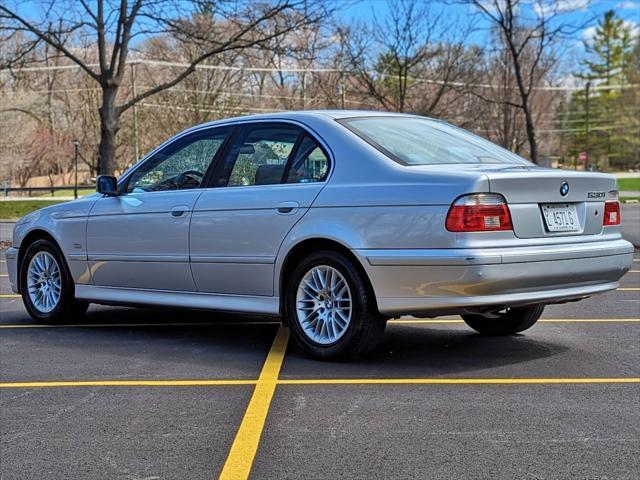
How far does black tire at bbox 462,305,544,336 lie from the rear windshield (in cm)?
111

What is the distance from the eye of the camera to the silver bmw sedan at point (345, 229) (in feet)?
18.4

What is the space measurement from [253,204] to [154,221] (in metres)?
1.04

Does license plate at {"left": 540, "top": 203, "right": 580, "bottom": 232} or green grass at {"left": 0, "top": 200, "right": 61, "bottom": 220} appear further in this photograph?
green grass at {"left": 0, "top": 200, "right": 61, "bottom": 220}

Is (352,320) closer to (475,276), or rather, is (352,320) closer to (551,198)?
(475,276)

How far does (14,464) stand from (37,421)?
71 centimetres

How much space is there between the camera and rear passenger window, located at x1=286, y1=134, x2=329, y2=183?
6266mm

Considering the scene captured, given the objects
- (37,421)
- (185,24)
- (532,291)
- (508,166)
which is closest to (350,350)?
(532,291)

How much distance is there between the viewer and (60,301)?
7.98m

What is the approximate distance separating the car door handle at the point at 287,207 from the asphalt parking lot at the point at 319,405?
0.98 meters

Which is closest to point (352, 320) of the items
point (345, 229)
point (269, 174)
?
point (345, 229)

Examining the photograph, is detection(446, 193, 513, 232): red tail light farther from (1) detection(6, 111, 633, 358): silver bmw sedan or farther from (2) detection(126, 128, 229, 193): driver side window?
(2) detection(126, 128, 229, 193): driver side window

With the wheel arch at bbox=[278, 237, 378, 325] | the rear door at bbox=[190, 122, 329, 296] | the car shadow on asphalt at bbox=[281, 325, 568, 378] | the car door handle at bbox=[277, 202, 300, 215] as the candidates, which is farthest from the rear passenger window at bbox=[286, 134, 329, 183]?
the car shadow on asphalt at bbox=[281, 325, 568, 378]

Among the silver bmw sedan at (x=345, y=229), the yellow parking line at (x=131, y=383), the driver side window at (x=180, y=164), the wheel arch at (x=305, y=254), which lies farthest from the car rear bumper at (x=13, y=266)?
the wheel arch at (x=305, y=254)

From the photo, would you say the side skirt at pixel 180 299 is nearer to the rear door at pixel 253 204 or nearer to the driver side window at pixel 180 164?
the rear door at pixel 253 204
